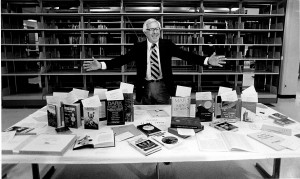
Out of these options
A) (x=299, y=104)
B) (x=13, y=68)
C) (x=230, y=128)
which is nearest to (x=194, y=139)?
(x=230, y=128)

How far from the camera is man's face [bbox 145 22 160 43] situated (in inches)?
89.3

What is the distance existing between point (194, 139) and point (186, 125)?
0.16 m

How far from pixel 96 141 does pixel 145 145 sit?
309 millimetres

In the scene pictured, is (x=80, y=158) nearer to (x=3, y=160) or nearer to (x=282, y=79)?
(x=3, y=160)

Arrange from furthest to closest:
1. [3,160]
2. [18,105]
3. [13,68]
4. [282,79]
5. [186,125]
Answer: [282,79]
[13,68]
[18,105]
[186,125]
[3,160]

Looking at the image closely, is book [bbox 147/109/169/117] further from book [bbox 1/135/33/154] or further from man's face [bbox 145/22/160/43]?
book [bbox 1/135/33/154]

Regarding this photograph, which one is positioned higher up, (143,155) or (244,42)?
(244,42)

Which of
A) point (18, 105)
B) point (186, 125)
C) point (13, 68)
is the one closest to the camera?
point (186, 125)

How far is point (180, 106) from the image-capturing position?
1.81 m

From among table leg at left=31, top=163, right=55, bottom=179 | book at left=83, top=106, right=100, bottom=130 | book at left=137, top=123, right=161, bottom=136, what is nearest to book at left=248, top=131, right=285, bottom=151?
book at left=137, top=123, right=161, bottom=136

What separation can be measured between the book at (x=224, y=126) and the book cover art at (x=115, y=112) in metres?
0.69

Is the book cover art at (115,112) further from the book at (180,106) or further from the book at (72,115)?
the book at (180,106)

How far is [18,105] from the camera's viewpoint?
4.69 metres

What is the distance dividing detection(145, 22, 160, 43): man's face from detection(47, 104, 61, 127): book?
1.19 metres
